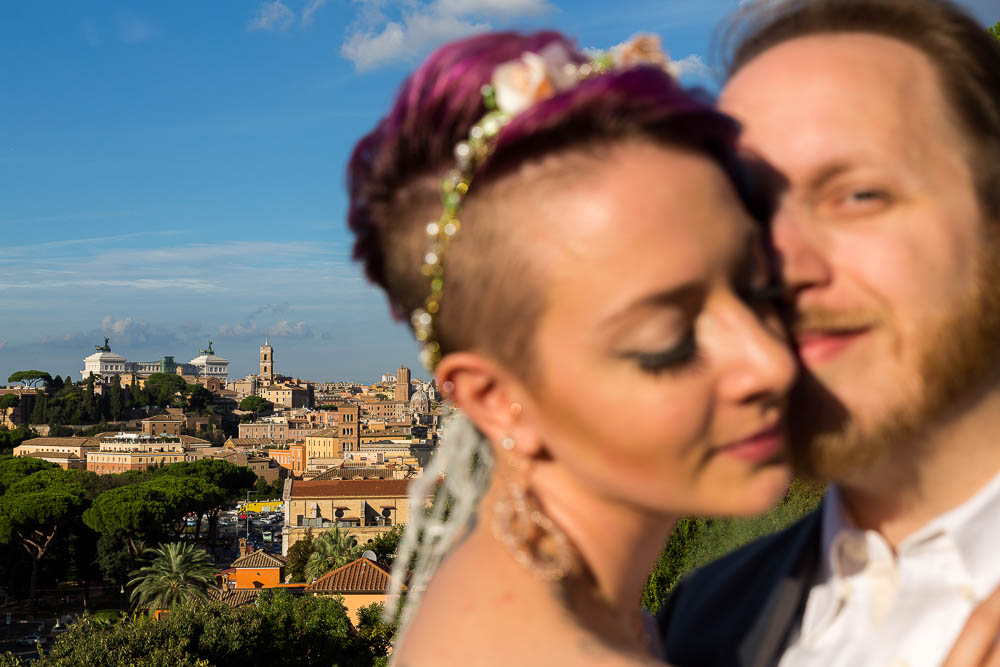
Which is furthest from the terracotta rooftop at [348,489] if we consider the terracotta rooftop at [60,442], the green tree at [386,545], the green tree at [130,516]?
the terracotta rooftop at [60,442]

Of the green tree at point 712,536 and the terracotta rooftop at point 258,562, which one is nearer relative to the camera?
the green tree at point 712,536

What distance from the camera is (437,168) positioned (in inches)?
39.9

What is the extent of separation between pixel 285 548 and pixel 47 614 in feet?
31.8

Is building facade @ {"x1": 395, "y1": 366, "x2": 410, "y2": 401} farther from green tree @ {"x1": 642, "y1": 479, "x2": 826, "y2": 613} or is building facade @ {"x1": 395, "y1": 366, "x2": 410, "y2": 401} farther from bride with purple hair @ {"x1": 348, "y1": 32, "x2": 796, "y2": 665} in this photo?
bride with purple hair @ {"x1": 348, "y1": 32, "x2": 796, "y2": 665}

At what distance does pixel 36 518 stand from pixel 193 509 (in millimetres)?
7547

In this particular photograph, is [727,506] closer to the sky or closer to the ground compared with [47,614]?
closer to the sky

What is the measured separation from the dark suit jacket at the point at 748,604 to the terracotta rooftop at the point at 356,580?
23.4 metres

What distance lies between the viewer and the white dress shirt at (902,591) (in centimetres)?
108

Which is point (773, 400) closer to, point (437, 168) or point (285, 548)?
point (437, 168)

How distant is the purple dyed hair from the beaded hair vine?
1 cm

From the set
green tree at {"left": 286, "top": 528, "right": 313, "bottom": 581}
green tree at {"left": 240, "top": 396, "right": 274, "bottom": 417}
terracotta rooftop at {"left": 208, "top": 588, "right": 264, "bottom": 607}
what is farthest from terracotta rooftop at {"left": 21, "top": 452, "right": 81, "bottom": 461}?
terracotta rooftop at {"left": 208, "top": 588, "right": 264, "bottom": 607}


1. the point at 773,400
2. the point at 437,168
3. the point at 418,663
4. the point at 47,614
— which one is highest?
the point at 437,168

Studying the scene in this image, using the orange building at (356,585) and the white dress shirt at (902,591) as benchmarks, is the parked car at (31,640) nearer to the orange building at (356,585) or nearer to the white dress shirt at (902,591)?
the orange building at (356,585)

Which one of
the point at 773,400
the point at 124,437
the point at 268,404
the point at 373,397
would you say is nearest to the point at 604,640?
the point at 773,400
